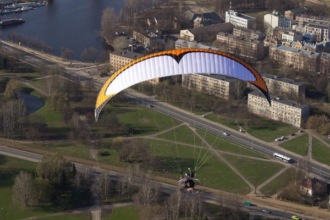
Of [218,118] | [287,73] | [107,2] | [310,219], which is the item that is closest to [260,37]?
[287,73]

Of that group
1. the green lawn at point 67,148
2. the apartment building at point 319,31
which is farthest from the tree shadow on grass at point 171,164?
the apartment building at point 319,31

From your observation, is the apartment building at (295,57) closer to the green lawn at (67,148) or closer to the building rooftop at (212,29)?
the building rooftop at (212,29)

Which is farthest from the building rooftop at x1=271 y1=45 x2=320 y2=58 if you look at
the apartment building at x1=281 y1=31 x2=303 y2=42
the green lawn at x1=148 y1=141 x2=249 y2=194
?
the green lawn at x1=148 y1=141 x2=249 y2=194

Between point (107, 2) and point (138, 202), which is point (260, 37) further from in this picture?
point (138, 202)

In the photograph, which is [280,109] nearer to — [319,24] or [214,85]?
[214,85]

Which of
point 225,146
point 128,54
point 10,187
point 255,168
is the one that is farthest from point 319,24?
point 10,187

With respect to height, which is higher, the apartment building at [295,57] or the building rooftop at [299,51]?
the building rooftop at [299,51]

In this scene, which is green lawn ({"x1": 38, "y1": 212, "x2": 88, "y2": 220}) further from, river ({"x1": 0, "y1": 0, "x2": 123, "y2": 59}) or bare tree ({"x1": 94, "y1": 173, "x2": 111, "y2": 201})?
river ({"x1": 0, "y1": 0, "x2": 123, "y2": 59})
